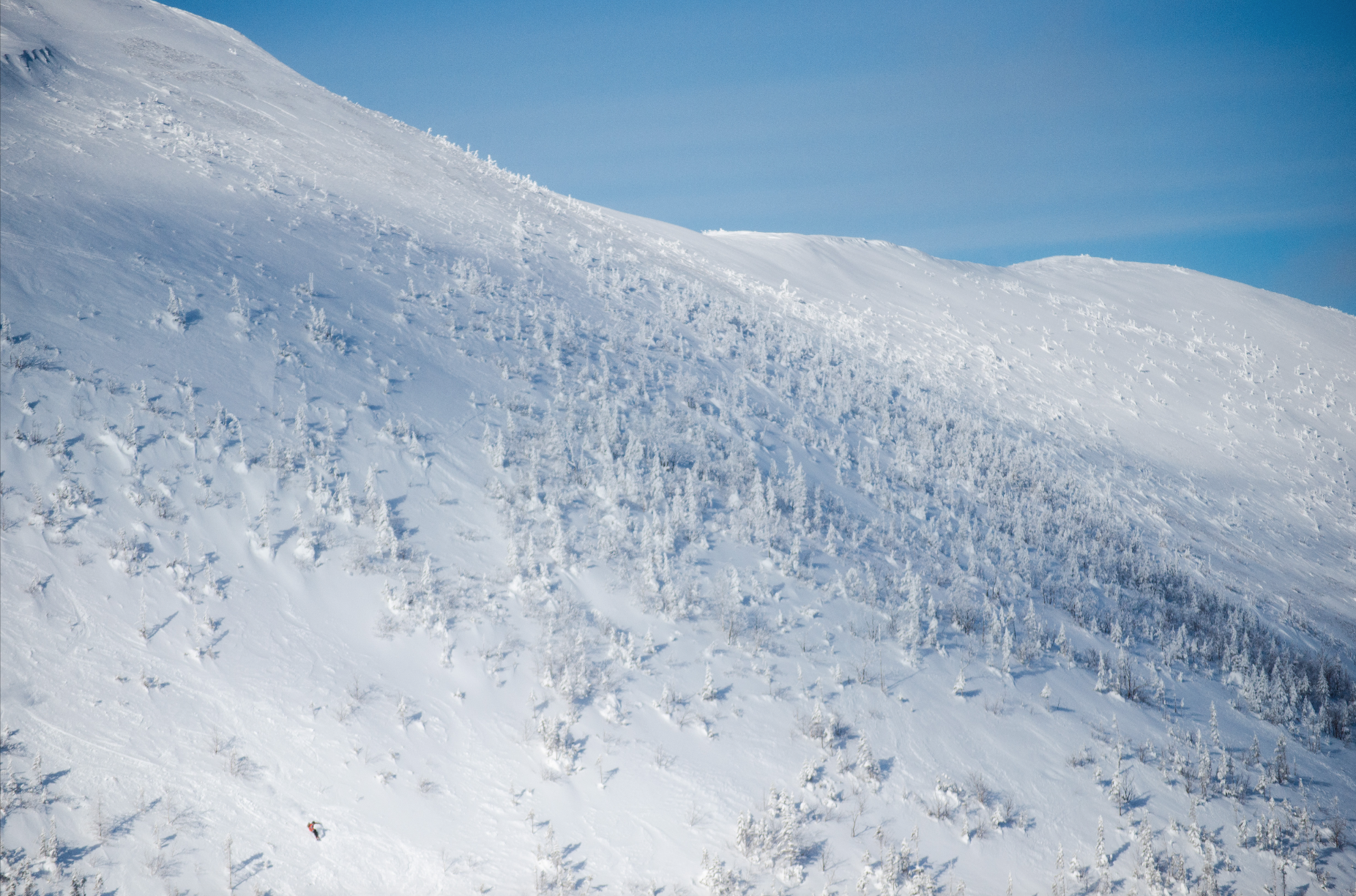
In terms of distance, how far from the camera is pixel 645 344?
21703 millimetres

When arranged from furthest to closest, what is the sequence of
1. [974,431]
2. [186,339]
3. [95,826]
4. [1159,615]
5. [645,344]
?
[974,431] < [645,344] < [1159,615] < [186,339] < [95,826]

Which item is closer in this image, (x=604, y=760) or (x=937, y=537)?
(x=604, y=760)

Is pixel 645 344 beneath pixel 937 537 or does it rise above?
above

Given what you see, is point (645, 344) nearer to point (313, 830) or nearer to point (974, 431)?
point (974, 431)

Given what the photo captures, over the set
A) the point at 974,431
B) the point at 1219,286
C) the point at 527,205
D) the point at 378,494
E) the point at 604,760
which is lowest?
the point at 604,760

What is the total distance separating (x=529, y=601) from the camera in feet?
35.8

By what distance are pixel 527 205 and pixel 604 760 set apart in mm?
29086

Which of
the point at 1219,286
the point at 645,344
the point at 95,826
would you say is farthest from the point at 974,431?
the point at 1219,286

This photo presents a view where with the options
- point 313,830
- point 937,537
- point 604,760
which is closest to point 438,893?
point 313,830

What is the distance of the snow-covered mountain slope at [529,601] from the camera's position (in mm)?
8195

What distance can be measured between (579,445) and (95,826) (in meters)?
9.39

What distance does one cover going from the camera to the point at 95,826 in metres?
7.23

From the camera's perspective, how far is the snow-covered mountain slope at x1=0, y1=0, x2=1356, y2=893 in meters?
8.20

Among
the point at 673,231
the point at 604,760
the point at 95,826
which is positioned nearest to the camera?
the point at 95,826
